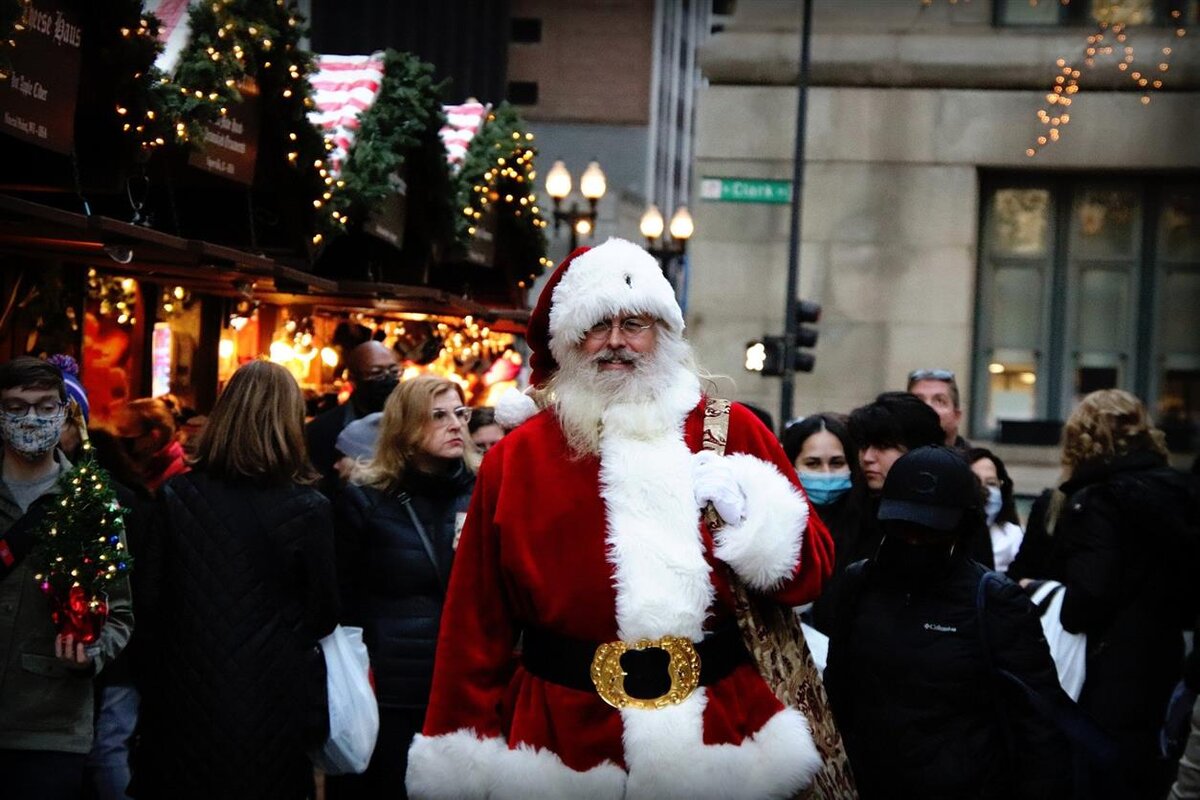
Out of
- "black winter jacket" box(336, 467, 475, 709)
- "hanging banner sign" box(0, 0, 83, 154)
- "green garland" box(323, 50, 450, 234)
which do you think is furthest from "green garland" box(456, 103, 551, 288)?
"black winter jacket" box(336, 467, 475, 709)

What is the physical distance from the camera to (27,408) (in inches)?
225

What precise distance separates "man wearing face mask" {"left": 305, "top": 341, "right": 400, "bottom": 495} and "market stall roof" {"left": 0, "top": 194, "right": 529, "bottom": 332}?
625mm

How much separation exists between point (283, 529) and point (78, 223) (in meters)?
1.90

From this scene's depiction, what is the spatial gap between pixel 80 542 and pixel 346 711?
118 centimetres

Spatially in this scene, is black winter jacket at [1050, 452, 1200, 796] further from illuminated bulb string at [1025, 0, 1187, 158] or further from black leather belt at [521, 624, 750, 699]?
illuminated bulb string at [1025, 0, 1187, 158]

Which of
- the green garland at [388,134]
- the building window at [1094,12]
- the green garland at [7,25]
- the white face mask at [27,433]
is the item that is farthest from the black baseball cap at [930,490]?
the building window at [1094,12]

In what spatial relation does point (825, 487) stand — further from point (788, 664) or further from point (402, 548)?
point (788, 664)

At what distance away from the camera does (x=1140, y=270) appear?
58.1 ft

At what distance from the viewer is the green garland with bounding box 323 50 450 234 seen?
1199 centimetres

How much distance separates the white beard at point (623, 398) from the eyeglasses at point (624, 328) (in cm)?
6

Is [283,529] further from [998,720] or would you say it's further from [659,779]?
[998,720]

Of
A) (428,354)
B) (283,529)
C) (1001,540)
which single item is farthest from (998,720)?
(428,354)

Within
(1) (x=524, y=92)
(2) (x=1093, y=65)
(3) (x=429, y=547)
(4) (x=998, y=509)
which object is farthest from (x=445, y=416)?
(1) (x=524, y=92)

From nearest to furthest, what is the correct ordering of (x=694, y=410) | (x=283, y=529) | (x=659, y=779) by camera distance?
(x=659, y=779)
(x=694, y=410)
(x=283, y=529)
